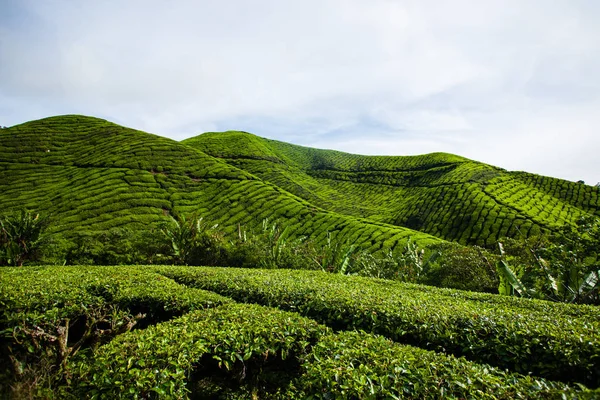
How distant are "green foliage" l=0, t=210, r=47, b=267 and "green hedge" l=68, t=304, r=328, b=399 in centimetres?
876

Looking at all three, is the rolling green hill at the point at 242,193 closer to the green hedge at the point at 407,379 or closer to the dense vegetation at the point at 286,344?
the dense vegetation at the point at 286,344

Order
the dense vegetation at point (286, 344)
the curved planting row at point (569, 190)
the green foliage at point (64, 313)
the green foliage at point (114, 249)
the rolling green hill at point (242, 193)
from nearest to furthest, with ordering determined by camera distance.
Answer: the dense vegetation at point (286, 344)
the green foliage at point (64, 313)
the green foliage at point (114, 249)
the rolling green hill at point (242, 193)
the curved planting row at point (569, 190)

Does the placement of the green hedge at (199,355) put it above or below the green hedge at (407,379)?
below

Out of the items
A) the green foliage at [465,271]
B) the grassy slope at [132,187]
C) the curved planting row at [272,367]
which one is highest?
the grassy slope at [132,187]

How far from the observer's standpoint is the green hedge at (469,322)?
11.2 feet

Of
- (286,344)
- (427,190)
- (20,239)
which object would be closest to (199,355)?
(286,344)

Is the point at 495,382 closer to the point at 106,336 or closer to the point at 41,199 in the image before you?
the point at 106,336

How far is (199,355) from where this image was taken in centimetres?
338

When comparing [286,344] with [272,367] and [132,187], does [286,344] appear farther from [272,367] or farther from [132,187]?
[132,187]

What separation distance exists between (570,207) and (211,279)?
158 ft

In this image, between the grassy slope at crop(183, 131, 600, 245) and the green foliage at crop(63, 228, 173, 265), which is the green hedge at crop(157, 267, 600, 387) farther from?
the grassy slope at crop(183, 131, 600, 245)

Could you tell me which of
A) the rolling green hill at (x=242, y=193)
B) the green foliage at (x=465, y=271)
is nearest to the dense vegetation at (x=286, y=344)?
the green foliage at (x=465, y=271)

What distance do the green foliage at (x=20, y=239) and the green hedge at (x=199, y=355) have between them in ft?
28.7

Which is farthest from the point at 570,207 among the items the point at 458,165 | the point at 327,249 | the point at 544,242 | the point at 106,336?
the point at 106,336
